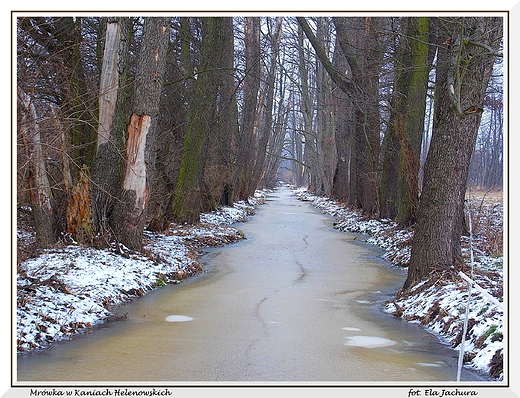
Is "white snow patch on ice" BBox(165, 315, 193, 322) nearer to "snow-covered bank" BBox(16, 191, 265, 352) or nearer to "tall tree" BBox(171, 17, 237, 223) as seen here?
"snow-covered bank" BBox(16, 191, 265, 352)

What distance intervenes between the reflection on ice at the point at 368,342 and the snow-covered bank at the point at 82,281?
290 centimetres

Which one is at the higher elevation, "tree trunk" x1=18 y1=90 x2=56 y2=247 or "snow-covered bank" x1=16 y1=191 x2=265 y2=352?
"tree trunk" x1=18 y1=90 x2=56 y2=247

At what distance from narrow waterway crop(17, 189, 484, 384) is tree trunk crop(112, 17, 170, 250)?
59.7 inches

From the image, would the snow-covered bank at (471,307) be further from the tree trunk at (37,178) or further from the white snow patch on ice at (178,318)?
the tree trunk at (37,178)

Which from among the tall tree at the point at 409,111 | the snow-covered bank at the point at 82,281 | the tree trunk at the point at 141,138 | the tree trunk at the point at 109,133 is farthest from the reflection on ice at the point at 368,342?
the tall tree at the point at 409,111

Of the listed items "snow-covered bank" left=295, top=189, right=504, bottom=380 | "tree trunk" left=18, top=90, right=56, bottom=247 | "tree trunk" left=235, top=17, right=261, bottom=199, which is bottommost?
"snow-covered bank" left=295, top=189, right=504, bottom=380

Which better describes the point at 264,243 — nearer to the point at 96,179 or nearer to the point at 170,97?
the point at 170,97

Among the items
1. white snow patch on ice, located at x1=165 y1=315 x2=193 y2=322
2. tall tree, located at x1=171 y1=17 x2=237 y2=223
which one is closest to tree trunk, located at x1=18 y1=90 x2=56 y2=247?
white snow patch on ice, located at x1=165 y1=315 x2=193 y2=322

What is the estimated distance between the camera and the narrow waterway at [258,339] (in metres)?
5.16

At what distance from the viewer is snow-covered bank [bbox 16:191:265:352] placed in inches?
241

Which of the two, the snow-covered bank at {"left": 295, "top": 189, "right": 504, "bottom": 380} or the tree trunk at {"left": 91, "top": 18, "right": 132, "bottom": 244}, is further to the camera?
the tree trunk at {"left": 91, "top": 18, "right": 132, "bottom": 244}

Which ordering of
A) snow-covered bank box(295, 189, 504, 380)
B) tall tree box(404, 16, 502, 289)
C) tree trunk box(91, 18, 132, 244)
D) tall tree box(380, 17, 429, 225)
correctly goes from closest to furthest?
snow-covered bank box(295, 189, 504, 380), tall tree box(404, 16, 502, 289), tree trunk box(91, 18, 132, 244), tall tree box(380, 17, 429, 225)

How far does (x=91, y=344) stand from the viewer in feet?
19.5

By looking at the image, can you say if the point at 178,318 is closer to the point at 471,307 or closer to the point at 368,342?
the point at 368,342
